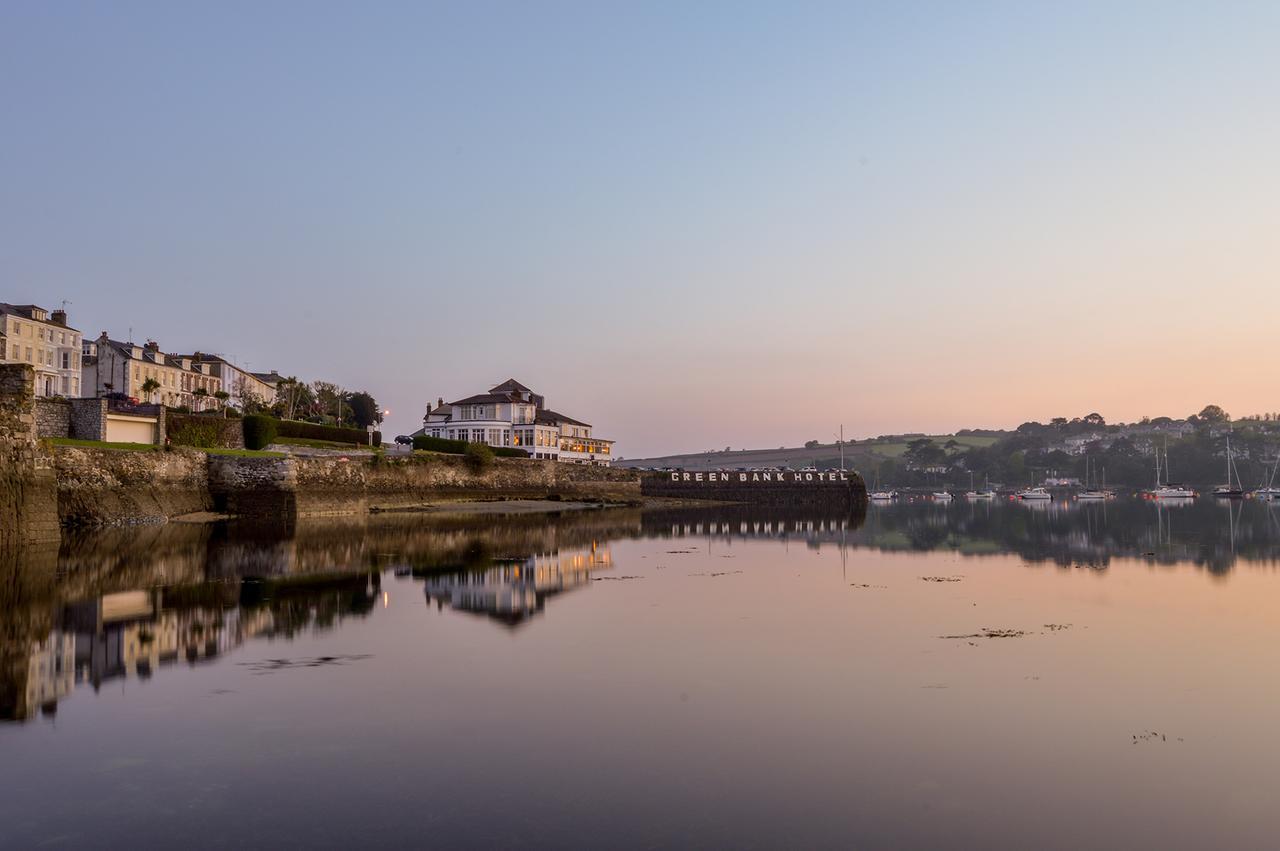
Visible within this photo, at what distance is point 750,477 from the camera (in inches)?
4158

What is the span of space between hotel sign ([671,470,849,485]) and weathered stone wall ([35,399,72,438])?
209 feet

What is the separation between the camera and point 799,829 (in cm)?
775

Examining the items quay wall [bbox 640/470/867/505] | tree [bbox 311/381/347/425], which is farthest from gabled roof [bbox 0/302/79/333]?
quay wall [bbox 640/470/867/505]

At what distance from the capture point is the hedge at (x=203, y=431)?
53.4 meters

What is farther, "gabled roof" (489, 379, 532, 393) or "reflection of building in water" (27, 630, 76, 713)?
"gabled roof" (489, 379, 532, 393)

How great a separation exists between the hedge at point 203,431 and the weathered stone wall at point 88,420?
6228mm

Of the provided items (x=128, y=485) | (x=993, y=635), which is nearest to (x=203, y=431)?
(x=128, y=485)

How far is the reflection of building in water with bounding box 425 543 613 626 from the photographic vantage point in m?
20.9

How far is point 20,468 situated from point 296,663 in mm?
23005

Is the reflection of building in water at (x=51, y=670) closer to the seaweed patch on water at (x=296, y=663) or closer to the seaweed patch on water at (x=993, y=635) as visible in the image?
the seaweed patch on water at (x=296, y=663)

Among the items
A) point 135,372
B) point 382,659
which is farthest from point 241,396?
point 382,659

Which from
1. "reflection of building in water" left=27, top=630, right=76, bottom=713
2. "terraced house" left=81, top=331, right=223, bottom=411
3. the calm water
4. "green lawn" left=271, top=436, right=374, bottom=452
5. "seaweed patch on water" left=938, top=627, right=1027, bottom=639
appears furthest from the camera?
"terraced house" left=81, top=331, right=223, bottom=411

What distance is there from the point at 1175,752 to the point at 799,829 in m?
5.08

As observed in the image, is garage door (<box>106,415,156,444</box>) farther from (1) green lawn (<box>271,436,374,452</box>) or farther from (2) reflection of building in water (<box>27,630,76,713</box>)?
(2) reflection of building in water (<box>27,630,76,713</box>)
